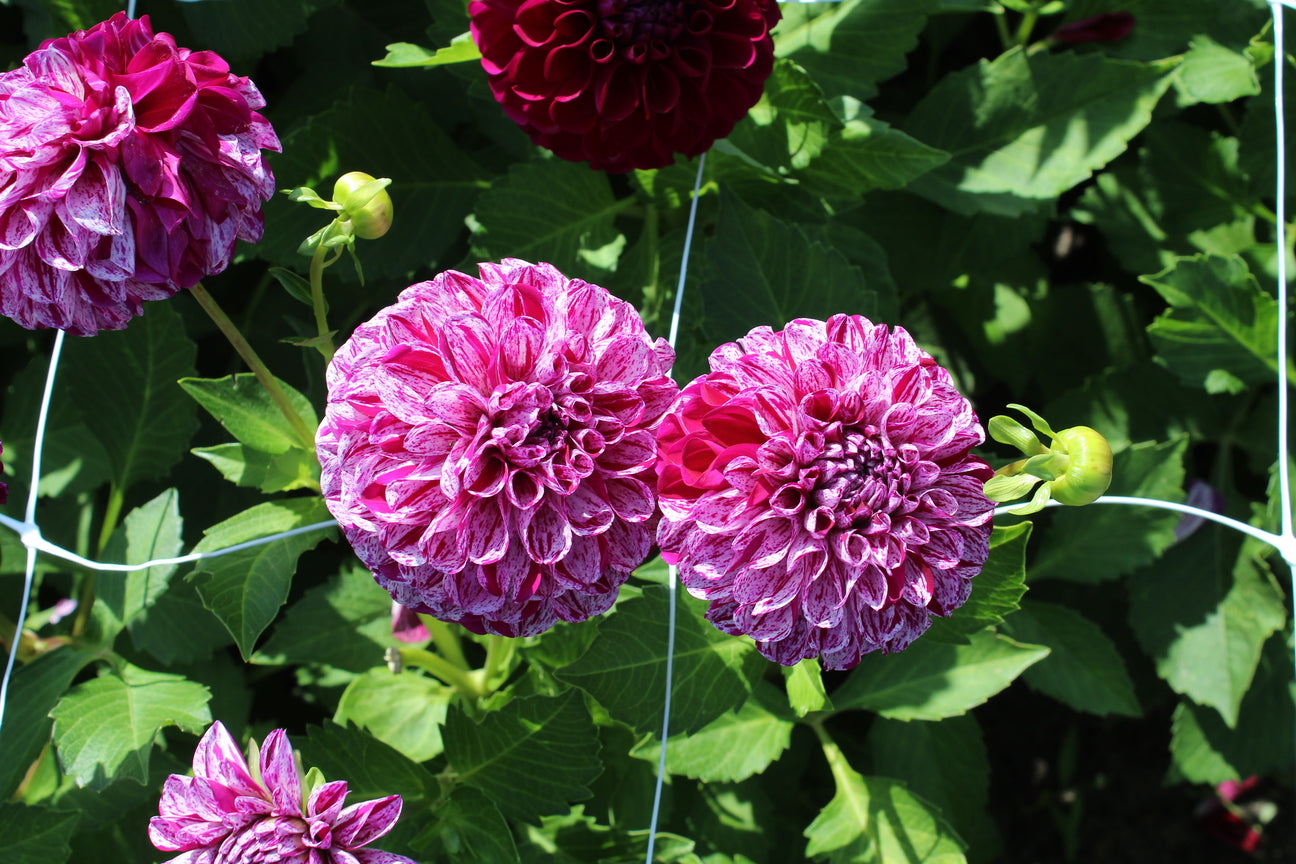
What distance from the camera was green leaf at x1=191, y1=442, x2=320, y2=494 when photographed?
2.95ft

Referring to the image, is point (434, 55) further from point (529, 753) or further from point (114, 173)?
point (529, 753)

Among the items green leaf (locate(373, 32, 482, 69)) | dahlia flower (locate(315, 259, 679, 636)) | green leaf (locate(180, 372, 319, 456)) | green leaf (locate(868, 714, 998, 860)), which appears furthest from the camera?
green leaf (locate(868, 714, 998, 860))

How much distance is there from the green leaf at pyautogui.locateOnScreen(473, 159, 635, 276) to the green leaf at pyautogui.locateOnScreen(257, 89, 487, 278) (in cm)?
14

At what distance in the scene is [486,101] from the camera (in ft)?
4.28

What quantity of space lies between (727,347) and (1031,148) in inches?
29.6

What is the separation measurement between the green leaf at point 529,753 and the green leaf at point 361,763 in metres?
0.05

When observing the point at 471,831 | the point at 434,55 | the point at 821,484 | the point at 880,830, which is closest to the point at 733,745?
the point at 880,830

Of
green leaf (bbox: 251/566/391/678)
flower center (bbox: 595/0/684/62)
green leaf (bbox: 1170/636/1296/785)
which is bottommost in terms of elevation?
green leaf (bbox: 1170/636/1296/785)

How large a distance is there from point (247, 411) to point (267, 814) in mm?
334

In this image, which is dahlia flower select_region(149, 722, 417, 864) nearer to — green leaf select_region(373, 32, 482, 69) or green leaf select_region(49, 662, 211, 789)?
green leaf select_region(49, 662, 211, 789)

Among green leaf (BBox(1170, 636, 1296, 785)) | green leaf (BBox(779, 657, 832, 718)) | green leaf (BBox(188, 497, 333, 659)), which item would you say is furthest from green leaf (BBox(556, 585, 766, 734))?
green leaf (BBox(1170, 636, 1296, 785))

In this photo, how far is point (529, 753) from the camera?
941 millimetres

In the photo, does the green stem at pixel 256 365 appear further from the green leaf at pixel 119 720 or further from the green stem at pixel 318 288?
the green leaf at pixel 119 720

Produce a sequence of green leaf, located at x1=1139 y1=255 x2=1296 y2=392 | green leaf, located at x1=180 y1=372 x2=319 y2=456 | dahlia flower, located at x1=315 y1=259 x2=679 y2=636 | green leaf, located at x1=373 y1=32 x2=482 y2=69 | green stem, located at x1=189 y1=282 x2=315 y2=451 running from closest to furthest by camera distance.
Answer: dahlia flower, located at x1=315 y1=259 x2=679 y2=636 → green stem, located at x1=189 y1=282 x2=315 y2=451 → green leaf, located at x1=180 y1=372 x2=319 y2=456 → green leaf, located at x1=373 y1=32 x2=482 y2=69 → green leaf, located at x1=1139 y1=255 x2=1296 y2=392
